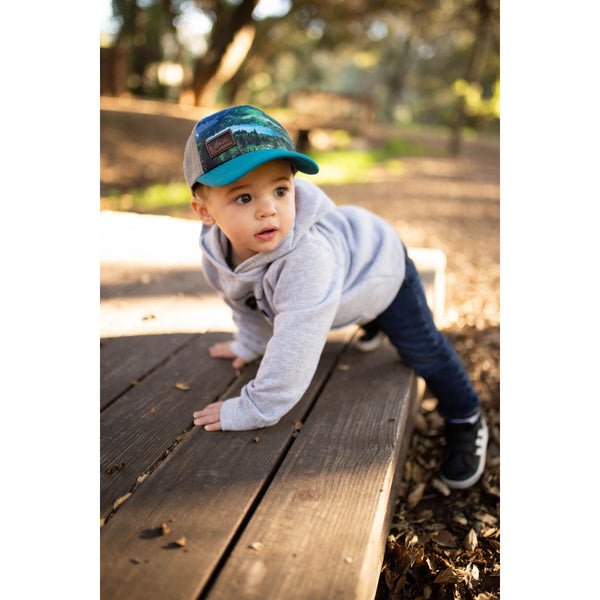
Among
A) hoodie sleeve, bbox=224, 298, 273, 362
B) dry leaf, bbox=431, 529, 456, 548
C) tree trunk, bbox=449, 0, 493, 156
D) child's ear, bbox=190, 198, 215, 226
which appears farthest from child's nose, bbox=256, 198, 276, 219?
tree trunk, bbox=449, 0, 493, 156

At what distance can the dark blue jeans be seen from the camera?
6.57 ft

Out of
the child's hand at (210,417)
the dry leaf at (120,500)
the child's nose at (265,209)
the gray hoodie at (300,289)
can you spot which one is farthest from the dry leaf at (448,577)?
the child's nose at (265,209)

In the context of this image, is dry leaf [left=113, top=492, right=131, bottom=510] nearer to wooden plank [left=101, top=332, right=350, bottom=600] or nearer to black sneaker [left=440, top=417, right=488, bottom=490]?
wooden plank [left=101, top=332, right=350, bottom=600]

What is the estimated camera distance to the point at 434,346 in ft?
6.61

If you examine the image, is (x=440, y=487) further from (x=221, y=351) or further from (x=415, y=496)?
(x=221, y=351)

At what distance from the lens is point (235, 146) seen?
1452 millimetres

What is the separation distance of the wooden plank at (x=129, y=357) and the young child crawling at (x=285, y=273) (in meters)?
0.21

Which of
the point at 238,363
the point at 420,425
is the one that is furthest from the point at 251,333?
the point at 420,425

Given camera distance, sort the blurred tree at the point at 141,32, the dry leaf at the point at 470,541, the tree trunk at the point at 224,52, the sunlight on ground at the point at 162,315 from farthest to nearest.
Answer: the blurred tree at the point at 141,32 < the tree trunk at the point at 224,52 < the sunlight on ground at the point at 162,315 < the dry leaf at the point at 470,541

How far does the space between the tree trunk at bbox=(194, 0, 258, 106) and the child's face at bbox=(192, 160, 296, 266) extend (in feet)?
35.3

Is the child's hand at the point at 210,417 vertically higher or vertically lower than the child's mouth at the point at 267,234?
lower

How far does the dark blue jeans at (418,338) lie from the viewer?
2002 millimetres

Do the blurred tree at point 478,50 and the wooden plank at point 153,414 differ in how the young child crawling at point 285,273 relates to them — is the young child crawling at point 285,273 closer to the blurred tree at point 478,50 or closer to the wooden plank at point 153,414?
the wooden plank at point 153,414
